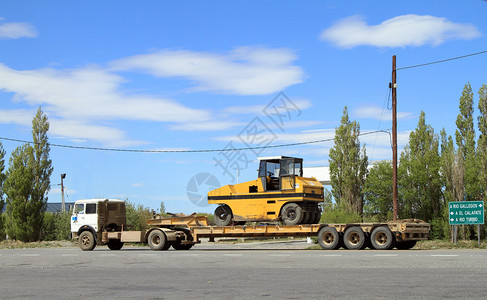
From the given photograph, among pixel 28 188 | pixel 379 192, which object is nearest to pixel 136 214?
pixel 28 188

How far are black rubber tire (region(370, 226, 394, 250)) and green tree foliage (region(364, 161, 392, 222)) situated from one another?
1812cm

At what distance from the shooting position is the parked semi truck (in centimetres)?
2750

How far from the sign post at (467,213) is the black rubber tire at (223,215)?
12226 mm

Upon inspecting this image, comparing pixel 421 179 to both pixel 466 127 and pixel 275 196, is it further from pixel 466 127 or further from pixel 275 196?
pixel 275 196

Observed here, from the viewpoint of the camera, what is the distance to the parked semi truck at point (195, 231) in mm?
27500

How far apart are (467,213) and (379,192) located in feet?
44.2

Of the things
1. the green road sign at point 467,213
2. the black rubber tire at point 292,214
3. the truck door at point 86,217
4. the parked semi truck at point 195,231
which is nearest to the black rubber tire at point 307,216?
the black rubber tire at point 292,214

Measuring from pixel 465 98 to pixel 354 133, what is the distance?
9.12 m

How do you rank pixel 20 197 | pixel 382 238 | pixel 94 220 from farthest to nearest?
pixel 20 197
pixel 94 220
pixel 382 238

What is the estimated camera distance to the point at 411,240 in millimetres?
27875

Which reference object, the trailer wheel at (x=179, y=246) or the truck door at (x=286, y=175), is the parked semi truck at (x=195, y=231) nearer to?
the trailer wheel at (x=179, y=246)

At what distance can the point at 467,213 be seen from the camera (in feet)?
109

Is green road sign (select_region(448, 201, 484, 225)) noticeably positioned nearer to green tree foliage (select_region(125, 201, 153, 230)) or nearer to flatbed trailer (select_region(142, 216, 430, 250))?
flatbed trailer (select_region(142, 216, 430, 250))

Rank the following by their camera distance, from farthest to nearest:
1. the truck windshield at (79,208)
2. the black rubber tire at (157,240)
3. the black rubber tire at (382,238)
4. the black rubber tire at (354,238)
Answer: the truck windshield at (79,208)
the black rubber tire at (157,240)
the black rubber tire at (354,238)
the black rubber tire at (382,238)
